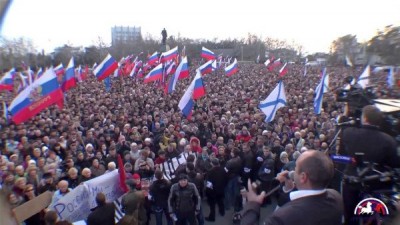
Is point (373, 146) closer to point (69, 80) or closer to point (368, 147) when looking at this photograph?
point (368, 147)

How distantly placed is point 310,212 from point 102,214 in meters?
3.31

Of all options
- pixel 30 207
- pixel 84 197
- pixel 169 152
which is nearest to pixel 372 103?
pixel 30 207

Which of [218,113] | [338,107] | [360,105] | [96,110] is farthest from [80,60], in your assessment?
[360,105]

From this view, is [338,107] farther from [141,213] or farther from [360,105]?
[360,105]

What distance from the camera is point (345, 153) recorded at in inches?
130

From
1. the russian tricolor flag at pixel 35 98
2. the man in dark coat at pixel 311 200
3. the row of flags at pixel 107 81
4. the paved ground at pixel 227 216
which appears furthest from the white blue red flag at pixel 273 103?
the man in dark coat at pixel 311 200

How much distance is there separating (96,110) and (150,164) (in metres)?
7.62

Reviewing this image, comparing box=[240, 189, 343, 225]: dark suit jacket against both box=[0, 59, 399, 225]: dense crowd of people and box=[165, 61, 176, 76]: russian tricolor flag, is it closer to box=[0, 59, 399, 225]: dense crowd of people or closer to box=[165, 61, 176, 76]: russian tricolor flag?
box=[0, 59, 399, 225]: dense crowd of people

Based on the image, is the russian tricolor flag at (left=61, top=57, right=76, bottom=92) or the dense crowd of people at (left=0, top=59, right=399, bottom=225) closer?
the dense crowd of people at (left=0, top=59, right=399, bottom=225)

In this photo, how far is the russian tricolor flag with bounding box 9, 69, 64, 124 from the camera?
820cm

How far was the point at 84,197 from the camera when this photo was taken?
18.1ft

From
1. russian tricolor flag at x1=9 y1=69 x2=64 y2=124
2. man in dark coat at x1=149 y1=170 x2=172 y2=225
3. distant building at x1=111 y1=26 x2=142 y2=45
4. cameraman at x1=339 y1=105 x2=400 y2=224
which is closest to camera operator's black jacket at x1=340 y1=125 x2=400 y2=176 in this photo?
cameraman at x1=339 y1=105 x2=400 y2=224

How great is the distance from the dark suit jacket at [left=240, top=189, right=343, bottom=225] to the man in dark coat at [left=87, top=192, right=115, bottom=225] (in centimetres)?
294

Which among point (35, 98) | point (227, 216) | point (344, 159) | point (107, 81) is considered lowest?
point (227, 216)
